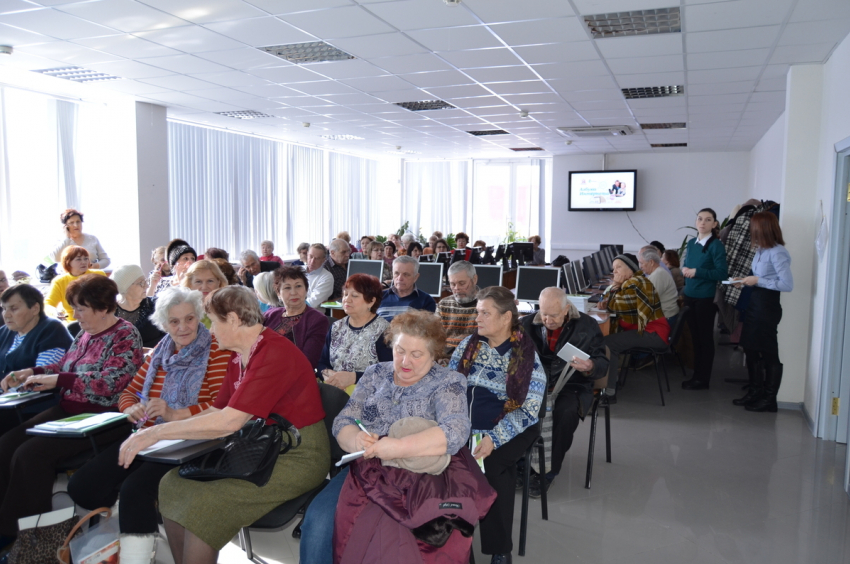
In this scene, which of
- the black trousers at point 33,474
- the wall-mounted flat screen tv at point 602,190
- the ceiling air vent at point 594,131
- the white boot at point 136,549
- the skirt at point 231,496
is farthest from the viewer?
the wall-mounted flat screen tv at point 602,190

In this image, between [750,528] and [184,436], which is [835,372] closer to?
[750,528]

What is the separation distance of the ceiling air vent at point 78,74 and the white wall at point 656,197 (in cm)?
987

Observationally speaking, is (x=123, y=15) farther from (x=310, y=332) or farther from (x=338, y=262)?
(x=338, y=262)

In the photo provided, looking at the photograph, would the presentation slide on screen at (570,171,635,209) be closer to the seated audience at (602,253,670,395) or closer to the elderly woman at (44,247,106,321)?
the seated audience at (602,253,670,395)

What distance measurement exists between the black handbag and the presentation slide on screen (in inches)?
488

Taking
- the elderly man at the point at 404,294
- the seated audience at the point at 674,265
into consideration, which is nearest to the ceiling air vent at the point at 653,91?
the seated audience at the point at 674,265

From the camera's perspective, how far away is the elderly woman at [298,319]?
370cm

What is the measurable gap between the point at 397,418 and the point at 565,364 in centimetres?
151

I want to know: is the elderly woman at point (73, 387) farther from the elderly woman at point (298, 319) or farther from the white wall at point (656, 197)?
the white wall at point (656, 197)

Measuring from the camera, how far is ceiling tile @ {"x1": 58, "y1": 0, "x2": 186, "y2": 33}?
14.0ft

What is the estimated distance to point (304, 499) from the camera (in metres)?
2.39

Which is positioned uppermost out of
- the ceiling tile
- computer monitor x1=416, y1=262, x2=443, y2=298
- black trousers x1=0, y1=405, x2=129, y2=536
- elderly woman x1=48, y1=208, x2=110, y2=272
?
the ceiling tile

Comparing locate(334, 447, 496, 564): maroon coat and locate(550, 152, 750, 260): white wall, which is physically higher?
locate(550, 152, 750, 260): white wall

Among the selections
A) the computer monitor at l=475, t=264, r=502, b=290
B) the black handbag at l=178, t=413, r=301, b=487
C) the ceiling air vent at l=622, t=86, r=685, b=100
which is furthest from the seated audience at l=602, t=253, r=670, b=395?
the black handbag at l=178, t=413, r=301, b=487
